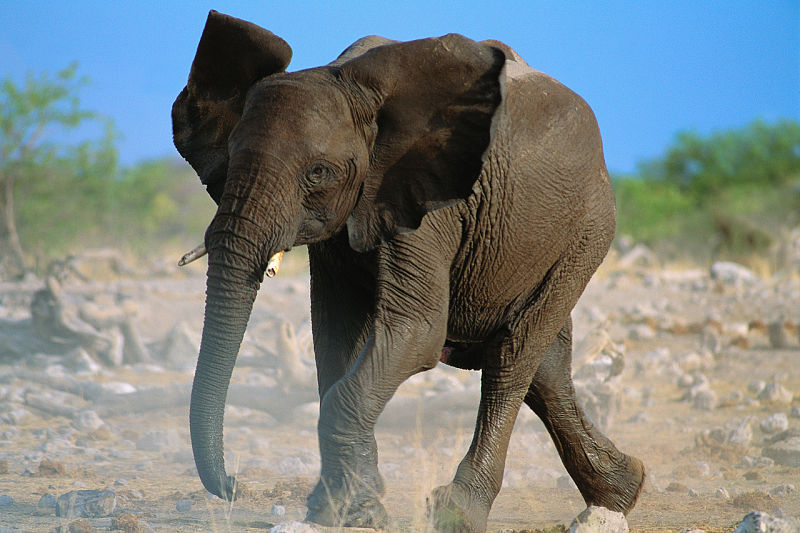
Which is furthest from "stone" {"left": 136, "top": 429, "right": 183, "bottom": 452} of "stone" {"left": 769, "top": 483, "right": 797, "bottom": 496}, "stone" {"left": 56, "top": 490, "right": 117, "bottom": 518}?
"stone" {"left": 769, "top": 483, "right": 797, "bottom": 496}

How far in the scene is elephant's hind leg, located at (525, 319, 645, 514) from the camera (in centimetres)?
509

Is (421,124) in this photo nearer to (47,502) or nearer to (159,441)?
(47,502)

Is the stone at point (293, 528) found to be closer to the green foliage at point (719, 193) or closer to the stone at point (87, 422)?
the stone at point (87, 422)

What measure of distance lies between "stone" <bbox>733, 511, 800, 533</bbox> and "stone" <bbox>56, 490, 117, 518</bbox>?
2937 mm

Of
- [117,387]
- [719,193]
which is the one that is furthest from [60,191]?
[719,193]

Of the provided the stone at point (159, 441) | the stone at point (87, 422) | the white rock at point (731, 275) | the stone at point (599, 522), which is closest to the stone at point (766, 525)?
the stone at point (599, 522)

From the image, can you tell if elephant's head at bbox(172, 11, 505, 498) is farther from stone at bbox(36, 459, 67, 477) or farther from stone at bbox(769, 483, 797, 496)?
stone at bbox(769, 483, 797, 496)

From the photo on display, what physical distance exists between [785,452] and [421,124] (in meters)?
4.27

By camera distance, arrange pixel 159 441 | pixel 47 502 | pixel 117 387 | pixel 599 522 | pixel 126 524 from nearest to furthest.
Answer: pixel 126 524 → pixel 599 522 → pixel 47 502 → pixel 159 441 → pixel 117 387

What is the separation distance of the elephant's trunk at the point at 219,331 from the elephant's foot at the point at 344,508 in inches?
19.6

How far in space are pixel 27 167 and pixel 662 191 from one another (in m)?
23.8

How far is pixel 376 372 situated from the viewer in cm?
394

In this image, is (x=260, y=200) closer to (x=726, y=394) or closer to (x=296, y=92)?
(x=296, y=92)

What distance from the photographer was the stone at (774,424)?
24.9 ft
